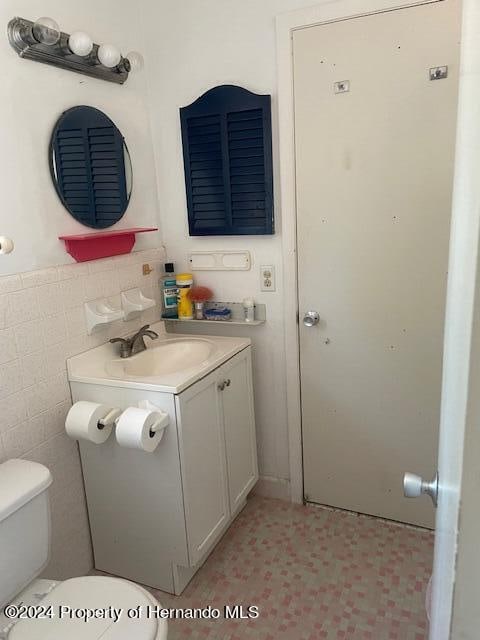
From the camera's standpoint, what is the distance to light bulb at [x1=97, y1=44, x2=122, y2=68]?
1764 mm

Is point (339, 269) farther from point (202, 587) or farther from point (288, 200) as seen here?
point (202, 587)

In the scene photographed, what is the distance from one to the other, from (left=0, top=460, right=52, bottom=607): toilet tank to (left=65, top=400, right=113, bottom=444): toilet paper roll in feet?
0.65

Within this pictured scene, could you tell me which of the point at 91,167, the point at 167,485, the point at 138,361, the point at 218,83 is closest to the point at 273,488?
the point at 167,485

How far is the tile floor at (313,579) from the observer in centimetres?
164

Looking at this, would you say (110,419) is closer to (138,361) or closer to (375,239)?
(138,361)

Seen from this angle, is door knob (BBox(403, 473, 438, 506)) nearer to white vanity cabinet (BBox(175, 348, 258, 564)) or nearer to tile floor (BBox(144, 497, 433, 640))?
white vanity cabinet (BBox(175, 348, 258, 564))

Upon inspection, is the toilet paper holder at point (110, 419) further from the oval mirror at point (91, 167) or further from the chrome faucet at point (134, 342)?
the oval mirror at point (91, 167)

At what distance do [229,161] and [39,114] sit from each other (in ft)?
2.55

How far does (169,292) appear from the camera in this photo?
7.43 ft

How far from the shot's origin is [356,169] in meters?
1.88

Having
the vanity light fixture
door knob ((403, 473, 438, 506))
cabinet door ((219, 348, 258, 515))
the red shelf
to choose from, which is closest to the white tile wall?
the red shelf

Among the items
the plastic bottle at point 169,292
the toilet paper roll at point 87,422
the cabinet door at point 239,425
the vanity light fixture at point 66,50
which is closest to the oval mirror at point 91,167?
the vanity light fixture at point 66,50

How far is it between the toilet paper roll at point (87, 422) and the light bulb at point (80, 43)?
1.23 meters

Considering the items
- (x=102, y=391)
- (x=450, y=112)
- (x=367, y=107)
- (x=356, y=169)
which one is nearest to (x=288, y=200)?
(x=356, y=169)
